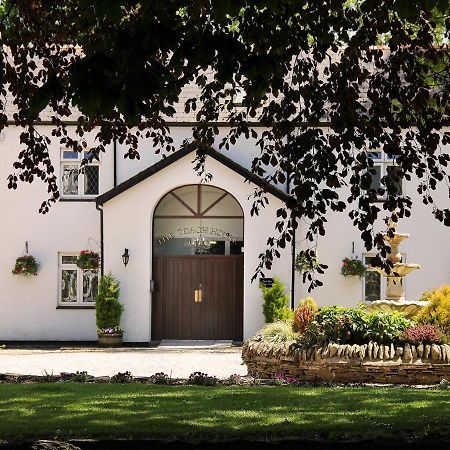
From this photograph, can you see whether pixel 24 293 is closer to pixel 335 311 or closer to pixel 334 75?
pixel 335 311

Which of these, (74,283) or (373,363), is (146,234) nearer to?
(74,283)

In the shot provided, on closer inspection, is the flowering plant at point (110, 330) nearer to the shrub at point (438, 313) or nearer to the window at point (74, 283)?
the window at point (74, 283)

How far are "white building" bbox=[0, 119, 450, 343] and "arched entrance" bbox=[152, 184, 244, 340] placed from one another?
3cm

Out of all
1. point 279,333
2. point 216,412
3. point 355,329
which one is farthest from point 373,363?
point 216,412

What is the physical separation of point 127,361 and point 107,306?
454 cm

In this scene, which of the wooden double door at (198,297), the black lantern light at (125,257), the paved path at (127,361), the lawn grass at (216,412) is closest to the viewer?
the lawn grass at (216,412)

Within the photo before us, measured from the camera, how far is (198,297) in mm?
24516

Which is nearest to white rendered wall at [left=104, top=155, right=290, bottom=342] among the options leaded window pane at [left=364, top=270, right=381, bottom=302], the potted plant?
the potted plant

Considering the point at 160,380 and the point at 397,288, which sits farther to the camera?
the point at 397,288

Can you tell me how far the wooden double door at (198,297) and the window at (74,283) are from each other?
6.53ft

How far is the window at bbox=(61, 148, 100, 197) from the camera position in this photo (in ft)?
83.0

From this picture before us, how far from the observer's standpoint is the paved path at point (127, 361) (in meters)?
16.9

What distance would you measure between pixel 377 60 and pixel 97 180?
58.5ft

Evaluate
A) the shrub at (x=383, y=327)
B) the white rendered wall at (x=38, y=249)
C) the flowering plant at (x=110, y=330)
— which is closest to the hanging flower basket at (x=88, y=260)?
the white rendered wall at (x=38, y=249)
